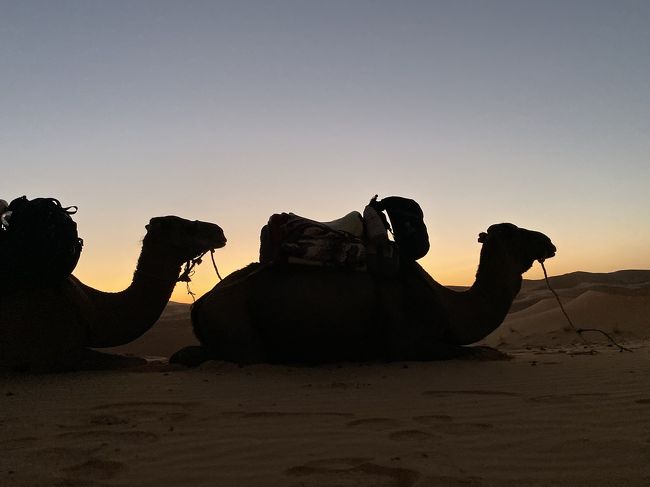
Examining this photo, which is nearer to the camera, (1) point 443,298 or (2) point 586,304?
(1) point 443,298

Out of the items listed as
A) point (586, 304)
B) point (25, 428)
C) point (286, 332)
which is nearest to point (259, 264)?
point (286, 332)

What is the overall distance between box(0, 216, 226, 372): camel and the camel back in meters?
0.19

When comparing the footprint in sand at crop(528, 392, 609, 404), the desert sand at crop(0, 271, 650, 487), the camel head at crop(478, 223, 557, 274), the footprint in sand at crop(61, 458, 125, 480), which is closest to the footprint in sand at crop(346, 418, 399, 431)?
the desert sand at crop(0, 271, 650, 487)

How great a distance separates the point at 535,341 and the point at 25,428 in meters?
9.82

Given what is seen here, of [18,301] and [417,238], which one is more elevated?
[417,238]

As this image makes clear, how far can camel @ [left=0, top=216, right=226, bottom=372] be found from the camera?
6.07 metres

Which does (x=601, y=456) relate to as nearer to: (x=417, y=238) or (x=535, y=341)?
(x=417, y=238)

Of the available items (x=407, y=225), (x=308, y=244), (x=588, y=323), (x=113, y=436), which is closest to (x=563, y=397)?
(x=113, y=436)

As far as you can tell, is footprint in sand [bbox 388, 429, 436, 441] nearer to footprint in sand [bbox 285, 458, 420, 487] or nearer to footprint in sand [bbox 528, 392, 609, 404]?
footprint in sand [bbox 285, 458, 420, 487]

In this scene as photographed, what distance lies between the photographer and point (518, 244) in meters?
8.12

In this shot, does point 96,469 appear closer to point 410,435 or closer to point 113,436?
point 113,436

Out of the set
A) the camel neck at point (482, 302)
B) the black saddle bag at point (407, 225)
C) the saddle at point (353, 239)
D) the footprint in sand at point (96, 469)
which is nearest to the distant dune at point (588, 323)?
the camel neck at point (482, 302)

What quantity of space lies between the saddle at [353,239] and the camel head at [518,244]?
1.04m

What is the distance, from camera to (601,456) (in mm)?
2912
